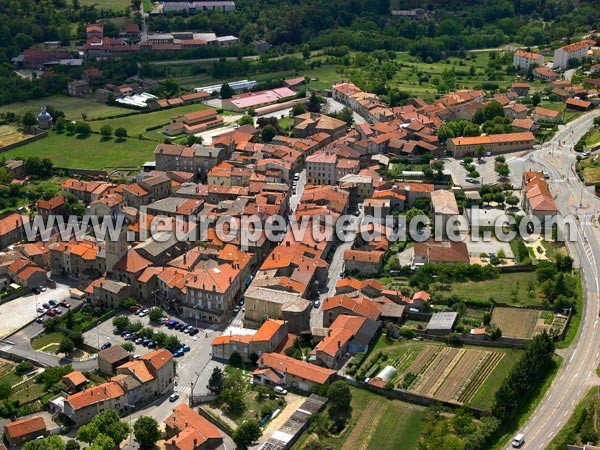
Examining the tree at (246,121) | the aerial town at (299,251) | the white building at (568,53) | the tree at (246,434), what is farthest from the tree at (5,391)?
the white building at (568,53)

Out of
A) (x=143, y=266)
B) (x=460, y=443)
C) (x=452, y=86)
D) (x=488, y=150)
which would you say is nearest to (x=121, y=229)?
(x=143, y=266)

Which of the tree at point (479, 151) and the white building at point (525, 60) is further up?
the white building at point (525, 60)

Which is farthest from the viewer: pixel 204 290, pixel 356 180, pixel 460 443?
pixel 356 180

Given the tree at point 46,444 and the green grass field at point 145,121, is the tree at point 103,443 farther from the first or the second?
the green grass field at point 145,121

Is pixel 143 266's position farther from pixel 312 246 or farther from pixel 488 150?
pixel 488 150

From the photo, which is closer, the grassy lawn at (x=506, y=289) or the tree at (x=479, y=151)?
the grassy lawn at (x=506, y=289)

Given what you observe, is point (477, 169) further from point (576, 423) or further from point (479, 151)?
point (576, 423)

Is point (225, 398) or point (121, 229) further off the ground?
point (121, 229)
